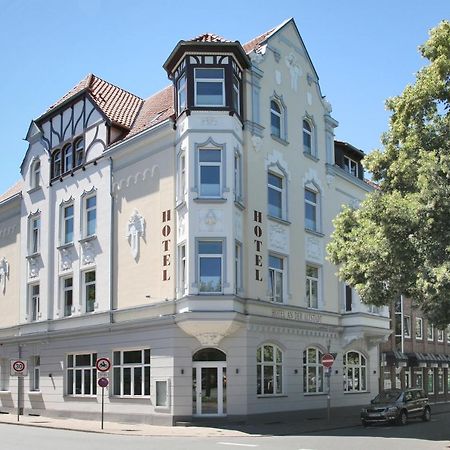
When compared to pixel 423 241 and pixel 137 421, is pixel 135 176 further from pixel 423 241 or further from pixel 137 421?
pixel 423 241

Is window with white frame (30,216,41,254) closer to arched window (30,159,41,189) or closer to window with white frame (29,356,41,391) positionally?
arched window (30,159,41,189)

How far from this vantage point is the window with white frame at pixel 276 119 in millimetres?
30266

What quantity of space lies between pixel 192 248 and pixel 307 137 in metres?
9.97

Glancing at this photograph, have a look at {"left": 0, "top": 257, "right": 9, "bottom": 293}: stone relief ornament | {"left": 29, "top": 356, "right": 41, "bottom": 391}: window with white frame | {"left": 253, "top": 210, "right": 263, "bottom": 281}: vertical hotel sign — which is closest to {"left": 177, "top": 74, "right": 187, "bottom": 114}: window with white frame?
{"left": 253, "top": 210, "right": 263, "bottom": 281}: vertical hotel sign

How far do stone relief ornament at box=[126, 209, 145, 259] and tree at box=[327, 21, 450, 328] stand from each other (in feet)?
34.0

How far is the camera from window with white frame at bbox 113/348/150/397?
27.6 meters

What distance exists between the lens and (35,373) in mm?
34406

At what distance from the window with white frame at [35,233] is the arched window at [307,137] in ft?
45.2

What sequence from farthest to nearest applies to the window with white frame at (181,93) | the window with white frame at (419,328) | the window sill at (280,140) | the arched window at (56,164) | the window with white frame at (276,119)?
the window with white frame at (419,328), the arched window at (56,164), the window with white frame at (276,119), the window sill at (280,140), the window with white frame at (181,93)

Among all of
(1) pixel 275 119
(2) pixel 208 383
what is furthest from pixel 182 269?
(1) pixel 275 119

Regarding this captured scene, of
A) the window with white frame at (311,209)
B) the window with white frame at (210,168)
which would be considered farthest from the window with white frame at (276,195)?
the window with white frame at (210,168)

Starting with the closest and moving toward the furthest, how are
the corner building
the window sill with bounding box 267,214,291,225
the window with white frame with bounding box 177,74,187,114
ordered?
1. the corner building
2. the window with white frame with bounding box 177,74,187,114
3. the window sill with bounding box 267,214,291,225

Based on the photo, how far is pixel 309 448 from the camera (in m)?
18.8

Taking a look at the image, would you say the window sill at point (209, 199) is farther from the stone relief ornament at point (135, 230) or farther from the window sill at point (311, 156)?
the window sill at point (311, 156)
